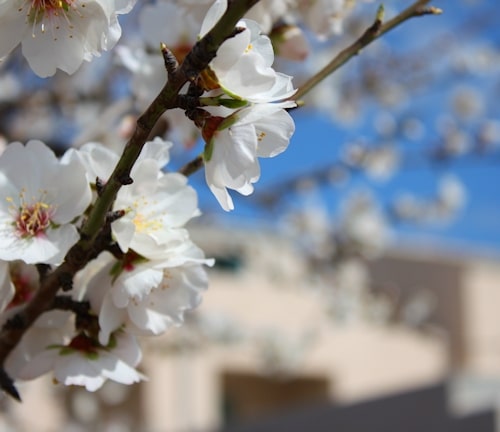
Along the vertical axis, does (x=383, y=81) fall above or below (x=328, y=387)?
below

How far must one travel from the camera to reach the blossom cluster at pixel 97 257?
87 cm

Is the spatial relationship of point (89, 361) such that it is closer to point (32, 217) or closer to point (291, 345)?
point (32, 217)

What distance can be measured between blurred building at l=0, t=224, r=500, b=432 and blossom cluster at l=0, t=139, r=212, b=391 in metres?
3.41

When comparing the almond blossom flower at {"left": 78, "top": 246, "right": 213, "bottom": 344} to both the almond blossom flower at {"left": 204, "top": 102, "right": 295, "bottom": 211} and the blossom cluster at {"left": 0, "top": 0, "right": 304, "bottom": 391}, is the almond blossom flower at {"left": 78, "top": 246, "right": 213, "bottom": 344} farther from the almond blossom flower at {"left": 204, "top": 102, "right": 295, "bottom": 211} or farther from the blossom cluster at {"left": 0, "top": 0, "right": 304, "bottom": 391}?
the almond blossom flower at {"left": 204, "top": 102, "right": 295, "bottom": 211}

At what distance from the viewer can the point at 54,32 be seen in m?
0.88

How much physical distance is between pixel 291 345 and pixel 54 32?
6741 millimetres

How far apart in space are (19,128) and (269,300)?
9.17 meters

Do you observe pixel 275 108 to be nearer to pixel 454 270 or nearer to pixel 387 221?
pixel 387 221

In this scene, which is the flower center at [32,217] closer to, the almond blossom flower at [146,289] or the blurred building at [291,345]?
the almond blossom flower at [146,289]

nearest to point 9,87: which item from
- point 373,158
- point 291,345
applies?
point 373,158

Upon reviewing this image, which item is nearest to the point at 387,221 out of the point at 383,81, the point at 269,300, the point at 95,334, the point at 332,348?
the point at 383,81

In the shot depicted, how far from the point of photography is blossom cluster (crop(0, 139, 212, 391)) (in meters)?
0.87

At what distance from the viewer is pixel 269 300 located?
40.2ft

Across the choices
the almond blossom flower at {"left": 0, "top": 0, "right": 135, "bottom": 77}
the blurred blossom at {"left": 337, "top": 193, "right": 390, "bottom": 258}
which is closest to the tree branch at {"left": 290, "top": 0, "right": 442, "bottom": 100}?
the almond blossom flower at {"left": 0, "top": 0, "right": 135, "bottom": 77}
